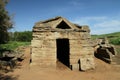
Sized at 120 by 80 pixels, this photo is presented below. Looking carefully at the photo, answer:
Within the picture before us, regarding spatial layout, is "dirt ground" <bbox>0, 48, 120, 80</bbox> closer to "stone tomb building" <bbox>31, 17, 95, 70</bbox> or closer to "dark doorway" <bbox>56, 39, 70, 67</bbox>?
"stone tomb building" <bbox>31, 17, 95, 70</bbox>

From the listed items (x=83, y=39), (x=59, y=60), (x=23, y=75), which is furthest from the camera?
(x=59, y=60)

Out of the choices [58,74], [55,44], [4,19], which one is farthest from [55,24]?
[4,19]

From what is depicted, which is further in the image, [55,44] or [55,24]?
[55,24]

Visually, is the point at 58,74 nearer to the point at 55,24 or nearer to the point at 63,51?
the point at 55,24

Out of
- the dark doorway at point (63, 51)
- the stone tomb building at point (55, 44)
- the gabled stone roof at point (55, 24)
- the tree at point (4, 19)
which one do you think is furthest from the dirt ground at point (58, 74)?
the tree at point (4, 19)

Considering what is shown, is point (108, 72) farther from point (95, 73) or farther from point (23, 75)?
point (23, 75)

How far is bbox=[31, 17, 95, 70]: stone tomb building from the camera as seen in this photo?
1361cm

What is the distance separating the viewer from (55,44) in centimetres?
1381

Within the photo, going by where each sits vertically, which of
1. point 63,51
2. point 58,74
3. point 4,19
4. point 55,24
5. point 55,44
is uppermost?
point 4,19

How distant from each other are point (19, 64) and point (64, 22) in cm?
565

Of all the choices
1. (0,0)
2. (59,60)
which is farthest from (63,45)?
(0,0)

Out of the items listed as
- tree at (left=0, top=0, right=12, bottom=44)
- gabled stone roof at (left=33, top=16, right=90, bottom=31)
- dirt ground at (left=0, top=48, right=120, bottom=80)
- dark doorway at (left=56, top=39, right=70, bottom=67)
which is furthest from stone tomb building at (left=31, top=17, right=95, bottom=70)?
tree at (left=0, top=0, right=12, bottom=44)

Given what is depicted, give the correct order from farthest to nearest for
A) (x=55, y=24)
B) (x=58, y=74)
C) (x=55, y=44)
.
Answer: (x=55, y=24) → (x=55, y=44) → (x=58, y=74)

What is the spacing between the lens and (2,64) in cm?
1382
